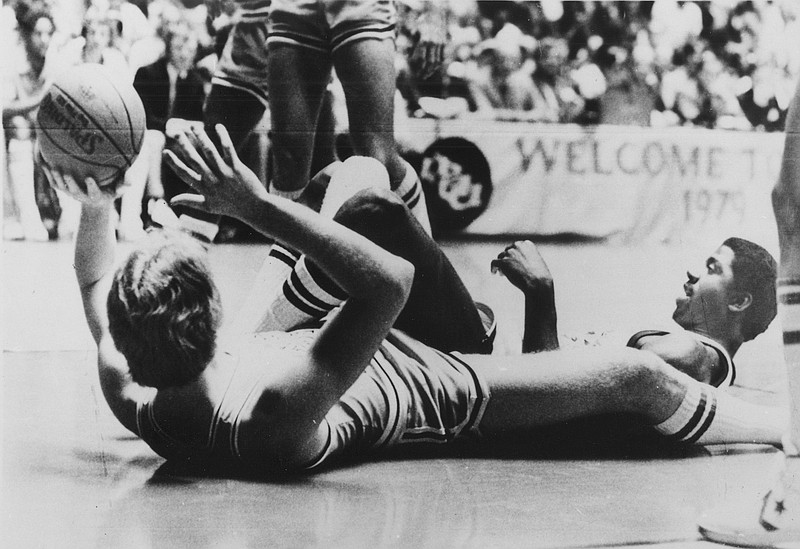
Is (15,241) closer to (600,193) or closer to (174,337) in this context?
(174,337)

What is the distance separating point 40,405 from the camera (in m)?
2.62

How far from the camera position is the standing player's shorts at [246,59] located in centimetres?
259

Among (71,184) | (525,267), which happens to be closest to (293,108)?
(71,184)

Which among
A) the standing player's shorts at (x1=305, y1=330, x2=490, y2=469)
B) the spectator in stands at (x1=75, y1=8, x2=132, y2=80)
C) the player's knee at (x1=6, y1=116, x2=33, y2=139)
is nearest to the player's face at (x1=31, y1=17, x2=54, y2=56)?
the spectator in stands at (x1=75, y1=8, x2=132, y2=80)

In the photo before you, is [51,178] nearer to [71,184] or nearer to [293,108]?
[71,184]

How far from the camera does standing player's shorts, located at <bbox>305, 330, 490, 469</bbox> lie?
8.48ft

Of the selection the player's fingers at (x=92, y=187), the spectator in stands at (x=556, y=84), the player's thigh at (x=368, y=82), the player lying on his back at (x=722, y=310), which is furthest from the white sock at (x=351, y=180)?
the player lying on his back at (x=722, y=310)

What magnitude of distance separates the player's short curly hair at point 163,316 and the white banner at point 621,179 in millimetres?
844

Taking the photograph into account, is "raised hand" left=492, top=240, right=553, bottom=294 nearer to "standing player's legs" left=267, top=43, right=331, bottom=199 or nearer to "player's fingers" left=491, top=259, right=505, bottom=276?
"player's fingers" left=491, top=259, right=505, bottom=276

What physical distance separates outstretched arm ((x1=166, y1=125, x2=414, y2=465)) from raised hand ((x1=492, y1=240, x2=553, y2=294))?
0.43 metres

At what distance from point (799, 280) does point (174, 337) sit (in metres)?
2.13

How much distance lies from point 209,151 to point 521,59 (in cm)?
109

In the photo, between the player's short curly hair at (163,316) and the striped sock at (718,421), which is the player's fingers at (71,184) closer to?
the player's short curly hair at (163,316)

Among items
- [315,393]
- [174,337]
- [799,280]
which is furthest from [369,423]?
[799,280]
